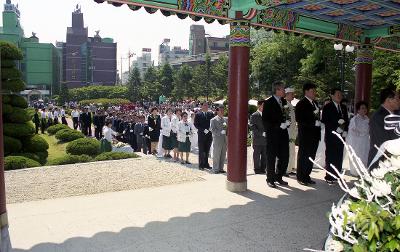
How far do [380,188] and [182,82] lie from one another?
57.6m

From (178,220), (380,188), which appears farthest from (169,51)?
(380,188)

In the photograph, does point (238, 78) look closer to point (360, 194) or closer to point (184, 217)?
point (184, 217)

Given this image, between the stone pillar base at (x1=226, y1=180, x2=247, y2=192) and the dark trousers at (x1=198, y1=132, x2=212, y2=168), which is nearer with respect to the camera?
the stone pillar base at (x1=226, y1=180, x2=247, y2=192)

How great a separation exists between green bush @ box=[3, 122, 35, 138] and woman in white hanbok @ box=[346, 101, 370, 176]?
34.6 ft

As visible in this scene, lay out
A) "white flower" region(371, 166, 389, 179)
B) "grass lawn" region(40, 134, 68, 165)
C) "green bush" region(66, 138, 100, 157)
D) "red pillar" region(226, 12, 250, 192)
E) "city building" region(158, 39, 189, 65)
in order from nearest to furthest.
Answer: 1. "white flower" region(371, 166, 389, 179)
2. "red pillar" region(226, 12, 250, 192)
3. "green bush" region(66, 138, 100, 157)
4. "grass lawn" region(40, 134, 68, 165)
5. "city building" region(158, 39, 189, 65)

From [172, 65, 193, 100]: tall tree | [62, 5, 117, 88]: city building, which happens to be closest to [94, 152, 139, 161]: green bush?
[172, 65, 193, 100]: tall tree

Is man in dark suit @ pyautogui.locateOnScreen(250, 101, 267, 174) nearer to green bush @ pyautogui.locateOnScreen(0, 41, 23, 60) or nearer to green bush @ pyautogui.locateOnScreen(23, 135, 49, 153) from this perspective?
green bush @ pyautogui.locateOnScreen(23, 135, 49, 153)

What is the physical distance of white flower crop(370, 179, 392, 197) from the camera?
74.6 inches

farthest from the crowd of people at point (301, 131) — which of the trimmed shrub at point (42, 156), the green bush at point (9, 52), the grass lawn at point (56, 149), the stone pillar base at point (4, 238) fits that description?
the grass lawn at point (56, 149)

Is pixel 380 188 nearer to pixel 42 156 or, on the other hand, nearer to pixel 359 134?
pixel 359 134

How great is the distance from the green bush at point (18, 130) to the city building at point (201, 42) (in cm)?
8440

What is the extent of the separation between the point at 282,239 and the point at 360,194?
303 centimetres

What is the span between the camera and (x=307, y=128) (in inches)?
309

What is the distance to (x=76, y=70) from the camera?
289 feet
